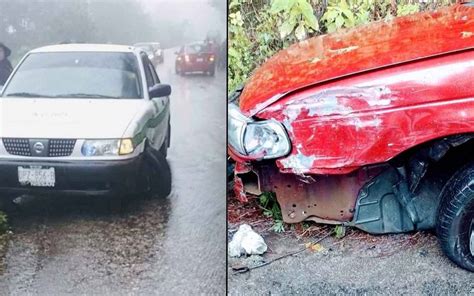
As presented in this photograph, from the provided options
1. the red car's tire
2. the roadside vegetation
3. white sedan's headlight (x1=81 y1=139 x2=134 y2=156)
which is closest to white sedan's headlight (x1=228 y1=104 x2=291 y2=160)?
the roadside vegetation

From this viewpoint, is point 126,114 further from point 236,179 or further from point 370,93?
point 370,93

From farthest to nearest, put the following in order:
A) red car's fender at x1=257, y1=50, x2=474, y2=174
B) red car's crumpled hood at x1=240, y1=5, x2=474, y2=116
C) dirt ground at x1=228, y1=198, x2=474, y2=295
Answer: dirt ground at x1=228, y1=198, x2=474, y2=295 < red car's crumpled hood at x1=240, y1=5, x2=474, y2=116 < red car's fender at x1=257, y1=50, x2=474, y2=174

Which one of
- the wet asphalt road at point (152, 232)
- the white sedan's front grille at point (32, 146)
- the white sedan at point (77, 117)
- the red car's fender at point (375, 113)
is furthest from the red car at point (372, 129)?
the white sedan's front grille at point (32, 146)

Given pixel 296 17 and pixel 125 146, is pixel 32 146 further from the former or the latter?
pixel 296 17

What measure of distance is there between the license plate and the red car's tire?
4.17 ft

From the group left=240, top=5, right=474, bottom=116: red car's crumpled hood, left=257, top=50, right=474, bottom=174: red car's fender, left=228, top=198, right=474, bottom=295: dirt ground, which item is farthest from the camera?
left=228, top=198, right=474, bottom=295: dirt ground

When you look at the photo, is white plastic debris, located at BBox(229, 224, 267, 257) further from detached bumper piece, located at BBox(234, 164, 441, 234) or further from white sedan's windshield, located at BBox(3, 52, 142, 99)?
white sedan's windshield, located at BBox(3, 52, 142, 99)

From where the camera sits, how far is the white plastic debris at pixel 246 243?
1.92m

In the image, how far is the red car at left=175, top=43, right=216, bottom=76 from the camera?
1923 millimetres

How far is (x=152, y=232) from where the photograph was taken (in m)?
1.98

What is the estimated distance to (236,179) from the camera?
6.33ft

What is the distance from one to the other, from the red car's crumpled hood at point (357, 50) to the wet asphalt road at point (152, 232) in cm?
17

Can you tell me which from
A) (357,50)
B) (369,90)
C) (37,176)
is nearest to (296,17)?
(357,50)

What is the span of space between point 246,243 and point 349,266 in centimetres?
35
